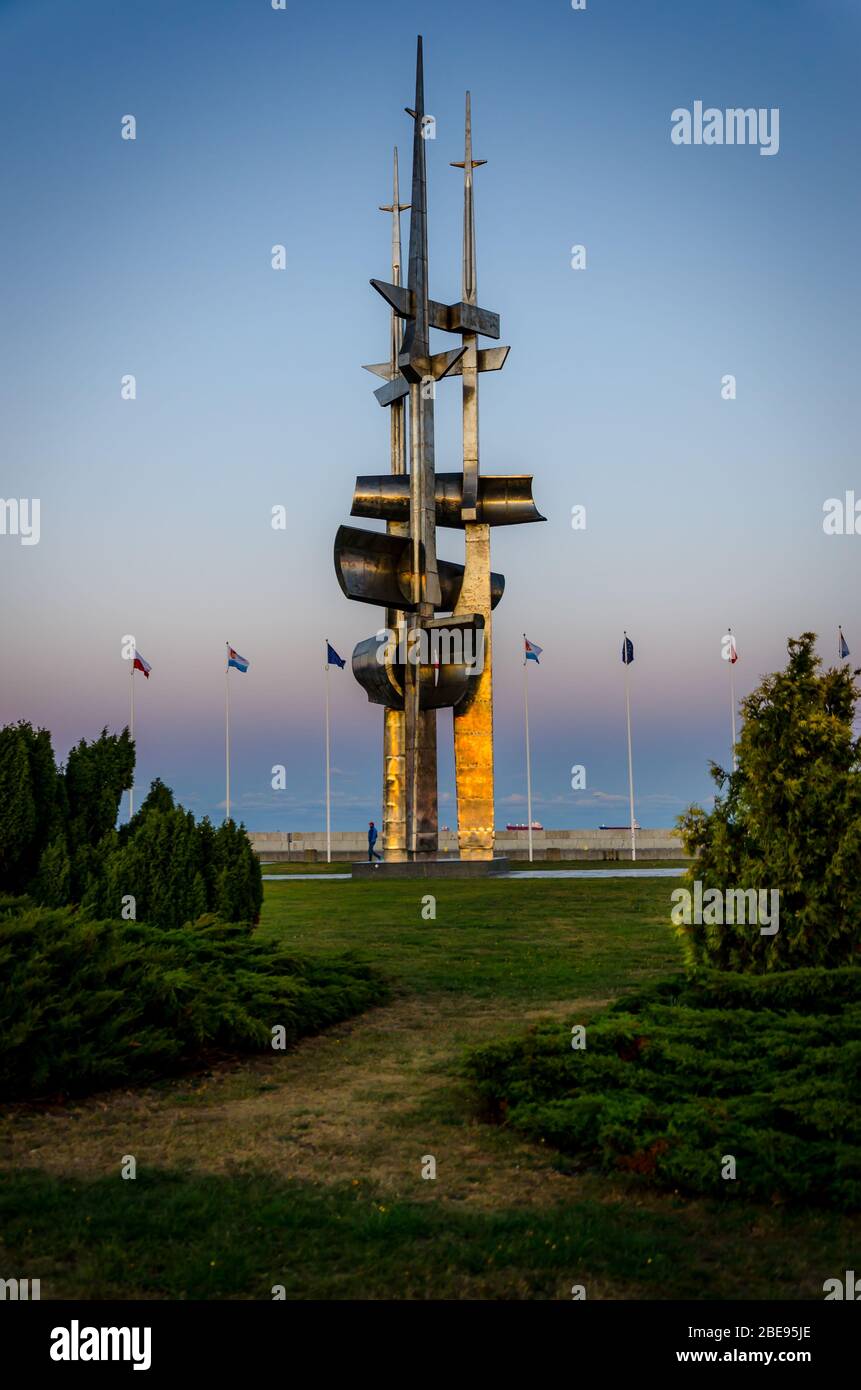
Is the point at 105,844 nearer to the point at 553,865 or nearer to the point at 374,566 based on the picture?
the point at 374,566

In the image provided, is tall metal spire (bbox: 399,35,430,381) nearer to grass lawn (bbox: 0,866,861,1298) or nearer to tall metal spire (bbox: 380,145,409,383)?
tall metal spire (bbox: 380,145,409,383)

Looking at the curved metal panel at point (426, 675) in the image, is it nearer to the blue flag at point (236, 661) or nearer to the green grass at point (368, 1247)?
the blue flag at point (236, 661)

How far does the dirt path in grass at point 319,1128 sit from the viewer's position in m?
6.56

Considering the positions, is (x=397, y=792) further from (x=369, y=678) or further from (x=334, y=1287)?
(x=334, y=1287)

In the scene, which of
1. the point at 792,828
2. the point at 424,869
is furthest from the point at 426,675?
the point at 792,828

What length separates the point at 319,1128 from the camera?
7.54 meters

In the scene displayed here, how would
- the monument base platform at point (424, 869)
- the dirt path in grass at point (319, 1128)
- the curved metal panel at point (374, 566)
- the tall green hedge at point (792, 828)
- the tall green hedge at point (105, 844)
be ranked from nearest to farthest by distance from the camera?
1. the dirt path in grass at point (319, 1128)
2. the tall green hedge at point (792, 828)
3. the tall green hedge at point (105, 844)
4. the monument base platform at point (424, 869)
5. the curved metal panel at point (374, 566)

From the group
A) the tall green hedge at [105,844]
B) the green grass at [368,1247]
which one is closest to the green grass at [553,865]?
the tall green hedge at [105,844]

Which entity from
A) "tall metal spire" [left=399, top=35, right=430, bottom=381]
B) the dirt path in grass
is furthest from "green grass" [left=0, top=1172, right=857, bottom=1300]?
"tall metal spire" [left=399, top=35, right=430, bottom=381]

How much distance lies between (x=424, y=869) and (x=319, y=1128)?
2471 centimetres

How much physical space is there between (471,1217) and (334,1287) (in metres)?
1.09

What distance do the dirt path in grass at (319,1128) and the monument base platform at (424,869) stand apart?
851 inches

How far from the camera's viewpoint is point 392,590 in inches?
1319

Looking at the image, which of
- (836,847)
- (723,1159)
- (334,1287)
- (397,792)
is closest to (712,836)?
(836,847)
